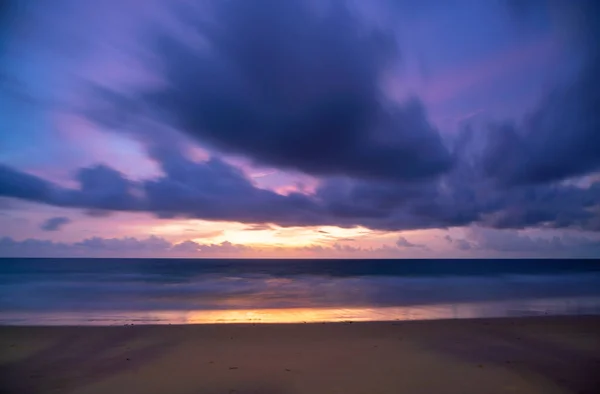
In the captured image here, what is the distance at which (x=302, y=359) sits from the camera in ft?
29.6

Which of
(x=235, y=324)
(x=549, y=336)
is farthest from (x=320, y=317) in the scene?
(x=549, y=336)

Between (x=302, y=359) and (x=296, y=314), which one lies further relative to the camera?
(x=296, y=314)

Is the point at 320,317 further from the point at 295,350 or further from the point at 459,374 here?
the point at 459,374

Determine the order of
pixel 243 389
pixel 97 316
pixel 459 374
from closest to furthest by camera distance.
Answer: pixel 243 389 < pixel 459 374 < pixel 97 316

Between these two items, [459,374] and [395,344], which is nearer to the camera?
[459,374]

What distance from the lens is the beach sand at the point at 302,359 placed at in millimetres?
7262

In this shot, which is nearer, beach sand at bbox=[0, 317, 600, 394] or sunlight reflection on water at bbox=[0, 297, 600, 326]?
beach sand at bbox=[0, 317, 600, 394]

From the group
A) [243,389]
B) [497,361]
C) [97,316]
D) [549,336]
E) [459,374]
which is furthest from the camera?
[97,316]

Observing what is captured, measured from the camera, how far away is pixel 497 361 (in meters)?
8.93

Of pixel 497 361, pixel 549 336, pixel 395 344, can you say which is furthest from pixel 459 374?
pixel 549 336

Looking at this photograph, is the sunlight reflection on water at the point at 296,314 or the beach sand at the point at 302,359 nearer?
the beach sand at the point at 302,359

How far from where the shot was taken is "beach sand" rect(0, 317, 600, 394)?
726 cm

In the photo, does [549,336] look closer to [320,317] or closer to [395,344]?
[395,344]

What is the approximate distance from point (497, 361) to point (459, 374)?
5.35 feet
